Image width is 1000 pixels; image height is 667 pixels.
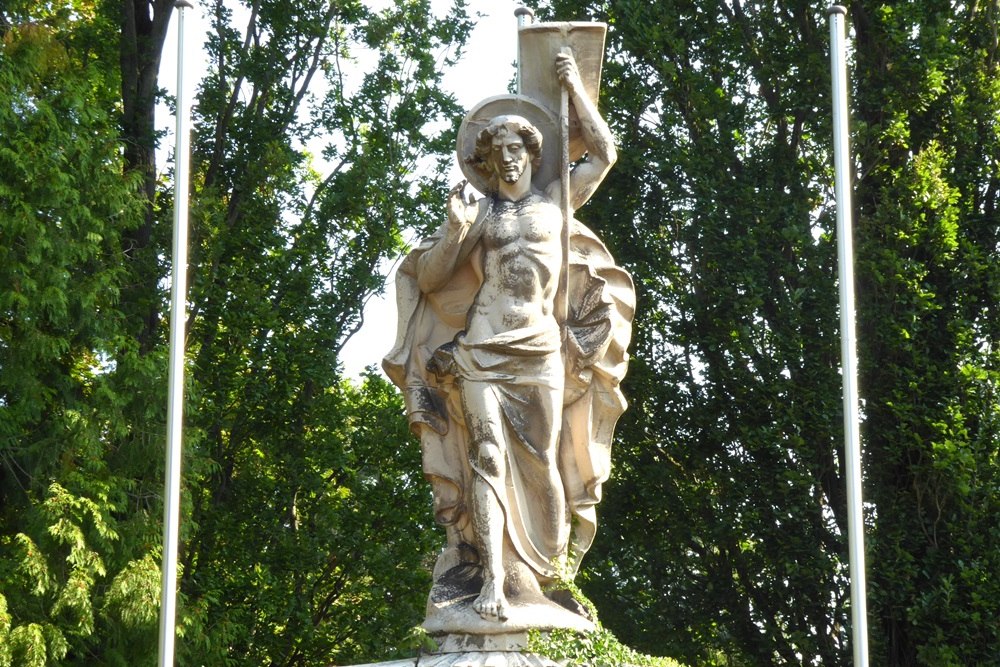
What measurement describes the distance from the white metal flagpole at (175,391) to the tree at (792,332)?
6310mm

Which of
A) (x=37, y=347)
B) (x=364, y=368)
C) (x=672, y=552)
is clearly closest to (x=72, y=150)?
(x=37, y=347)

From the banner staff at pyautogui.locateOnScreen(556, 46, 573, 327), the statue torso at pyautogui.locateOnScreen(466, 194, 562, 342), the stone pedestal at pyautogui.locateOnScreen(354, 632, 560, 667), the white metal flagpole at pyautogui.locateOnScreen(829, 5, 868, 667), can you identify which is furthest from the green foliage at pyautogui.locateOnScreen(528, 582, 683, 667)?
the banner staff at pyautogui.locateOnScreen(556, 46, 573, 327)

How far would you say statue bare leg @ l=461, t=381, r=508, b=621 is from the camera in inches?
348

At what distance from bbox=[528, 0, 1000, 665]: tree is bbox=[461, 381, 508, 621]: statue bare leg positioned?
5.84 meters

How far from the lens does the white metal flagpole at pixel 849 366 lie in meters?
8.95

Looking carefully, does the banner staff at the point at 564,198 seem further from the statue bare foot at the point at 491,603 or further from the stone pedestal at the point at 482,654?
the stone pedestal at the point at 482,654

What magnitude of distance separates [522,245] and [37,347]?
6.58 metres

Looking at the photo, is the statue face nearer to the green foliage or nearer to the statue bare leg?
the statue bare leg

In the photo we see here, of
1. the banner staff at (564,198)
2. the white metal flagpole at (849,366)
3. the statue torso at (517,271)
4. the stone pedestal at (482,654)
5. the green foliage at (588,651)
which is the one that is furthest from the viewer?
the banner staff at (564,198)

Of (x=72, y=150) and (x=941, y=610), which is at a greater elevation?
(x=72, y=150)

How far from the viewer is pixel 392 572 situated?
54.0ft

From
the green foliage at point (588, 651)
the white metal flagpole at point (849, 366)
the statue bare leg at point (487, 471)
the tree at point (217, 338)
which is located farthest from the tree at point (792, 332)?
the green foliage at point (588, 651)

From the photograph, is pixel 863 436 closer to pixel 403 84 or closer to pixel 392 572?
pixel 392 572

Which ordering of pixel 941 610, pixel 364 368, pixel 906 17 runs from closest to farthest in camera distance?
pixel 941 610 → pixel 906 17 → pixel 364 368
